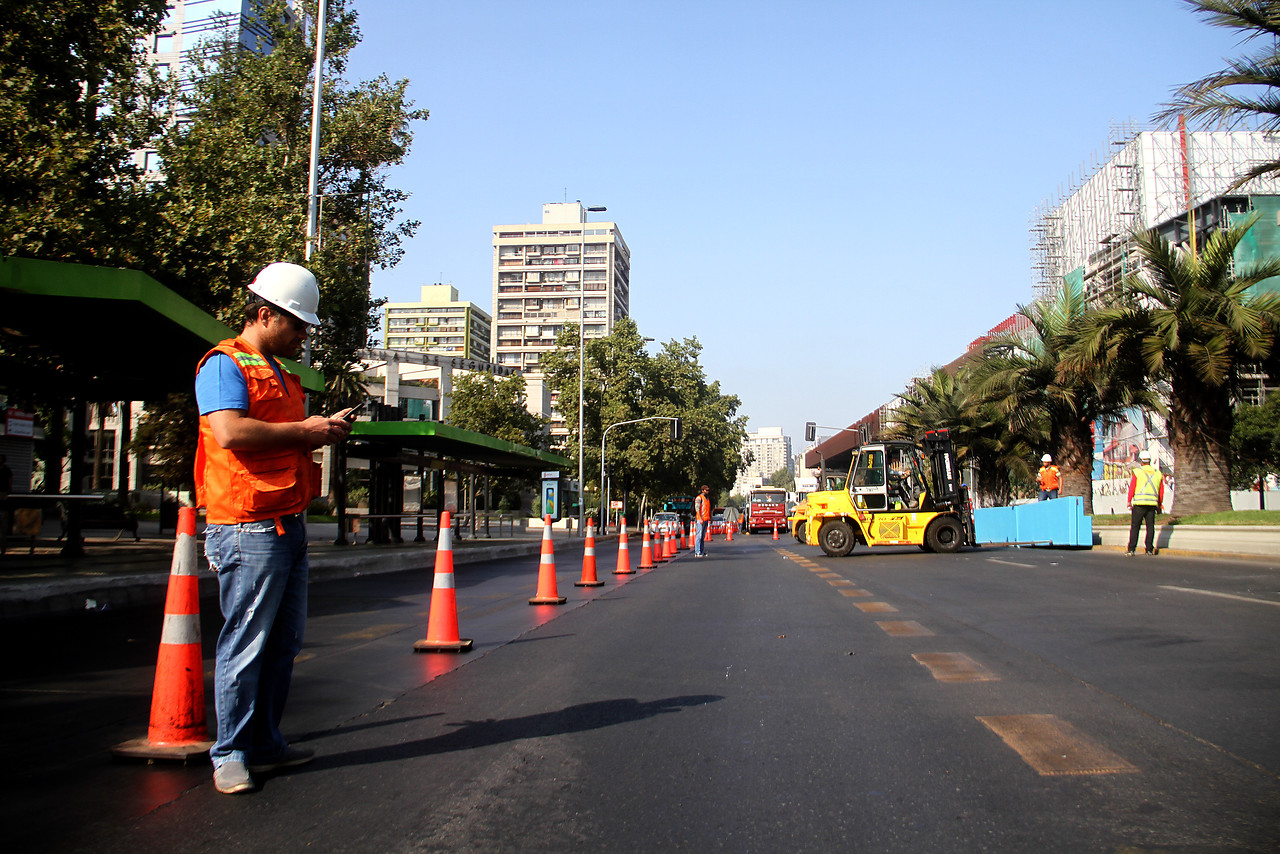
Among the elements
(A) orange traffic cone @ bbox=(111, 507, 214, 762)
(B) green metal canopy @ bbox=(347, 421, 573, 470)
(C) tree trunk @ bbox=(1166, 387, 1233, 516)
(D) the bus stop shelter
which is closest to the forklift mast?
(C) tree trunk @ bbox=(1166, 387, 1233, 516)

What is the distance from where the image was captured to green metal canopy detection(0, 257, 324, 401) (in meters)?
9.86

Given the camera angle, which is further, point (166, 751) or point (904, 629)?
point (904, 629)

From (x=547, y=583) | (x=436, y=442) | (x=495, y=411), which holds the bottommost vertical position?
(x=547, y=583)

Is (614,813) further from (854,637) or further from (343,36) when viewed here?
(343,36)

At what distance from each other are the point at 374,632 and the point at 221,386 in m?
5.23

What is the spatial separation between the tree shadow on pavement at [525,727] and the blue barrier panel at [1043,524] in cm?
1908

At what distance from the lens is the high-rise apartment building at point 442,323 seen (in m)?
155

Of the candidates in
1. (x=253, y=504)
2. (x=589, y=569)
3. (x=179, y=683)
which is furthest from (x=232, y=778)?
(x=589, y=569)

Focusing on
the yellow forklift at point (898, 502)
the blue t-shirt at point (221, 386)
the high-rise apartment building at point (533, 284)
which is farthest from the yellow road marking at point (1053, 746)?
the high-rise apartment building at point (533, 284)

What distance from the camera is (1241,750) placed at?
13.5ft

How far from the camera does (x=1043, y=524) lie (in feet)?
76.9

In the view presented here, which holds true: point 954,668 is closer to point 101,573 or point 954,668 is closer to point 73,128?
point 101,573

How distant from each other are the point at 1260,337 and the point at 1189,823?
19527 mm

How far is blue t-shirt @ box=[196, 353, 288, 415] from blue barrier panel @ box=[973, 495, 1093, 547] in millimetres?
21294
